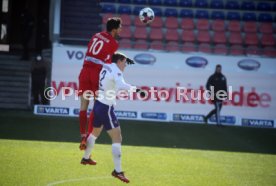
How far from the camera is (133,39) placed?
72.5 feet

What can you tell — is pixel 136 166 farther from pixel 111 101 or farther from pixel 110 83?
pixel 110 83

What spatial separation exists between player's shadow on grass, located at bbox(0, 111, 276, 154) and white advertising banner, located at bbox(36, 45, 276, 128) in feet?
2.66

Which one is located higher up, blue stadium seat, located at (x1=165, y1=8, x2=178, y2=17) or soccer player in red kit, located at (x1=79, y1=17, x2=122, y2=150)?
blue stadium seat, located at (x1=165, y1=8, x2=178, y2=17)

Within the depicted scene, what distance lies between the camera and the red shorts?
10.5 meters

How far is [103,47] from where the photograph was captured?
33.9ft

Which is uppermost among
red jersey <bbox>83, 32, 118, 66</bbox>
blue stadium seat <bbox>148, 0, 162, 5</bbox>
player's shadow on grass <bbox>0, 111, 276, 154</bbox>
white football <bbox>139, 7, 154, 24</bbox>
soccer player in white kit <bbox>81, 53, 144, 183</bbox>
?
blue stadium seat <bbox>148, 0, 162, 5</bbox>

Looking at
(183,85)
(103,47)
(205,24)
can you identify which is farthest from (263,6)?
(103,47)

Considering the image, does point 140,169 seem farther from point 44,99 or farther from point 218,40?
point 218,40

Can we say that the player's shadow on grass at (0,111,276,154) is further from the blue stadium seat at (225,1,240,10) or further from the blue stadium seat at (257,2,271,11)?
the blue stadium seat at (257,2,271,11)

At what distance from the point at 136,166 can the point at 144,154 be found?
5.37 ft

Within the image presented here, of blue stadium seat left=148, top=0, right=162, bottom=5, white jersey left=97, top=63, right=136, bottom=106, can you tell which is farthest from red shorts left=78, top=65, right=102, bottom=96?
blue stadium seat left=148, top=0, right=162, bottom=5

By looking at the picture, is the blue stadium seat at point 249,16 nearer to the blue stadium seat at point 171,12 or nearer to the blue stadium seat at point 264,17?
the blue stadium seat at point 264,17

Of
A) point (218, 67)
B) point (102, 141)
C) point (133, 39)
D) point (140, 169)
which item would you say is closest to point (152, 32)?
point (133, 39)

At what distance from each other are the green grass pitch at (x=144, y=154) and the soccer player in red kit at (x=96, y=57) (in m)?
1.20
